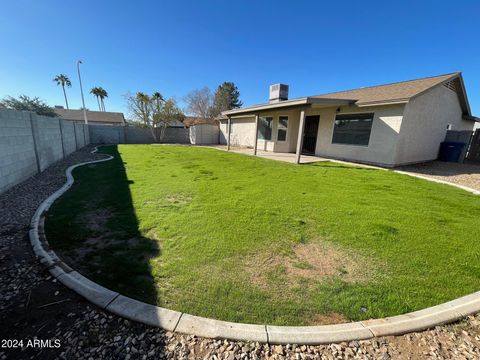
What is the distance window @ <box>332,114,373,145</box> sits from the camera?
9.96m

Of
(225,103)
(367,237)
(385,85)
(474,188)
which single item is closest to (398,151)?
(474,188)

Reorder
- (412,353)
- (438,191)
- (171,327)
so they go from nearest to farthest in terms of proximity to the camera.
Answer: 1. (412,353)
2. (171,327)
3. (438,191)

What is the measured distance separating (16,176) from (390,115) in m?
13.2

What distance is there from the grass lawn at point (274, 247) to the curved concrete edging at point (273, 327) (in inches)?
3.4

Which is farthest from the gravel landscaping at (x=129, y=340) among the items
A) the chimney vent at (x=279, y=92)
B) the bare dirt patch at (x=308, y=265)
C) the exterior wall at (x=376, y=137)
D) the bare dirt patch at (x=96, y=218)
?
the chimney vent at (x=279, y=92)

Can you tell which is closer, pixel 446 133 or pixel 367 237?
pixel 367 237

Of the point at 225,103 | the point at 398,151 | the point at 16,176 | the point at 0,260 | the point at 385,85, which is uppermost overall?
the point at 225,103

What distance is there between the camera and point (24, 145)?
573cm

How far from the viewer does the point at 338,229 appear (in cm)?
364

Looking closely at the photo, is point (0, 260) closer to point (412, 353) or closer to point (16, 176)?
point (16, 176)

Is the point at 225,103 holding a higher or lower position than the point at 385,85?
higher

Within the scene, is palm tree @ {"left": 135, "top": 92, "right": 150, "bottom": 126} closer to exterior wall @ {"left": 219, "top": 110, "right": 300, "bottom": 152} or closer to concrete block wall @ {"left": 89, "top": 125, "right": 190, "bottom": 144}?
concrete block wall @ {"left": 89, "top": 125, "right": 190, "bottom": 144}

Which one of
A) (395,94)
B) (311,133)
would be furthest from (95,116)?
(395,94)

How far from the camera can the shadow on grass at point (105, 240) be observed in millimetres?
2301
